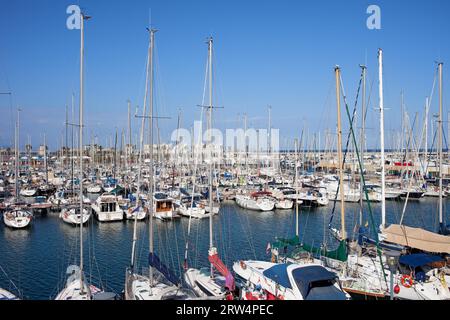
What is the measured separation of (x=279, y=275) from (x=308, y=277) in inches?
38.7

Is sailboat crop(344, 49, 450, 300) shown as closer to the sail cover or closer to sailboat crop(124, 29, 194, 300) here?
the sail cover

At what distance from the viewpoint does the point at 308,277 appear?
10.7 metres

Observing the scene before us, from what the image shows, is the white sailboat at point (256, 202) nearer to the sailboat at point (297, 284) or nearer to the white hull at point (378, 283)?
the white hull at point (378, 283)

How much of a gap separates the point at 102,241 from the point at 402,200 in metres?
28.8

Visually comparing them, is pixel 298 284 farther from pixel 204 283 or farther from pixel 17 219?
pixel 17 219

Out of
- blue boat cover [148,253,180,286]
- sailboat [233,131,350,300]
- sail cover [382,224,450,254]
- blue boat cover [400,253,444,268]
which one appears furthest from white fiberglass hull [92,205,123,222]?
blue boat cover [400,253,444,268]

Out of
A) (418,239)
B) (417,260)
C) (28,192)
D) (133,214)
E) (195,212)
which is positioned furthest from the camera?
(28,192)

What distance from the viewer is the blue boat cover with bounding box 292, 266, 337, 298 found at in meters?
10.5

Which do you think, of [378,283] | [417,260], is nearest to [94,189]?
[378,283]

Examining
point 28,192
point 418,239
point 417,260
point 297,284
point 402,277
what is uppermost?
point 418,239

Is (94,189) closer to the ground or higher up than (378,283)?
closer to the ground

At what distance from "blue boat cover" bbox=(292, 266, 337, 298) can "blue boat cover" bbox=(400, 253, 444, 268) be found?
4.18 meters

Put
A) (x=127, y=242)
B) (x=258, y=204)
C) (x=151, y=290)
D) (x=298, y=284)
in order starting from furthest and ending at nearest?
(x=258, y=204), (x=127, y=242), (x=151, y=290), (x=298, y=284)
